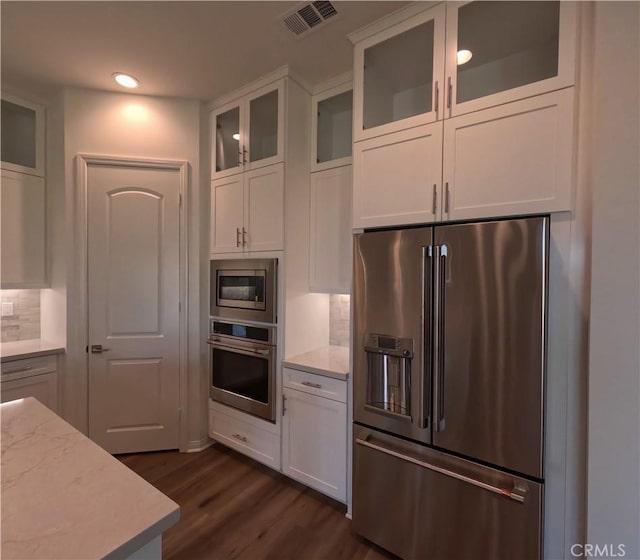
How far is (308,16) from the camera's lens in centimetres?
178

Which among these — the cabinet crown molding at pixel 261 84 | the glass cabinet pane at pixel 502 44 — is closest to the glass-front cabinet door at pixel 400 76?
the glass cabinet pane at pixel 502 44

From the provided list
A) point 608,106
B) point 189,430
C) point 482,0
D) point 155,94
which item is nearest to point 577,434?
point 608,106

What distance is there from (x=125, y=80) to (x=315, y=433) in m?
2.76

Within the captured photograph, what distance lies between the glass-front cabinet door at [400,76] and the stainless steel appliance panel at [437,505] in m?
1.63

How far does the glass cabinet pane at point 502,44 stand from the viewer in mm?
1447

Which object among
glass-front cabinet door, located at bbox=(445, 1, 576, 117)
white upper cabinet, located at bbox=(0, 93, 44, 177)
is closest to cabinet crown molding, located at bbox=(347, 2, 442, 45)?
glass-front cabinet door, located at bbox=(445, 1, 576, 117)

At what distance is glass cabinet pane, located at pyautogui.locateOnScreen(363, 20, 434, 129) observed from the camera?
1710mm

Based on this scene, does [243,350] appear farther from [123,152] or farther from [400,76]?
[400,76]

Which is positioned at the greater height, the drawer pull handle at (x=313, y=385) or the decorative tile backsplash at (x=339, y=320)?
the decorative tile backsplash at (x=339, y=320)

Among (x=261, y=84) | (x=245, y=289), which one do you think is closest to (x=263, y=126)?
(x=261, y=84)

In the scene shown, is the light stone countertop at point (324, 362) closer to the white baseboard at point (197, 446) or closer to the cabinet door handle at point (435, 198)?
the cabinet door handle at point (435, 198)

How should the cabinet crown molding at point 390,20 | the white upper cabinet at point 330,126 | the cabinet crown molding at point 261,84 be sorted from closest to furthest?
the cabinet crown molding at point 390,20 < the cabinet crown molding at point 261,84 < the white upper cabinet at point 330,126

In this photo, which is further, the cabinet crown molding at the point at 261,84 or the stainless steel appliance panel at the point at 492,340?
the cabinet crown molding at the point at 261,84

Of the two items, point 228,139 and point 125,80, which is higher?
point 125,80
